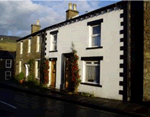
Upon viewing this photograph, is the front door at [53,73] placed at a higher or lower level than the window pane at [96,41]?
lower

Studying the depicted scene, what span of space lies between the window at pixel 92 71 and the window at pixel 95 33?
51.2 inches

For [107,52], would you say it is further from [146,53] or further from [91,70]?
[146,53]

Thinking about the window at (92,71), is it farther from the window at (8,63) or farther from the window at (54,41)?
the window at (8,63)

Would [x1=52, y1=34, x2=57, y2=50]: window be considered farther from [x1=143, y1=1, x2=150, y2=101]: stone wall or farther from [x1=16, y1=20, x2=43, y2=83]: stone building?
[x1=143, y1=1, x2=150, y2=101]: stone wall

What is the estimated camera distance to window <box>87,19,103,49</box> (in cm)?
1277

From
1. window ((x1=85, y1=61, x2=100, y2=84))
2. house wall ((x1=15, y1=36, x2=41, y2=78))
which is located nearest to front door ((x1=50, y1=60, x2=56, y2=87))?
house wall ((x1=15, y1=36, x2=41, y2=78))

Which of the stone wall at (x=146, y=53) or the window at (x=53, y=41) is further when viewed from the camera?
the window at (x=53, y=41)

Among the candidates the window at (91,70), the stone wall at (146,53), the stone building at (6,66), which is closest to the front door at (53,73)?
the window at (91,70)

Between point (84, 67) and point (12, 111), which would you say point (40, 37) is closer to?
point (84, 67)

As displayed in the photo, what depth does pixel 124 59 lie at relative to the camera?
10.7 m

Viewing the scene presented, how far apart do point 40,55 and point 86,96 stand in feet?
28.9

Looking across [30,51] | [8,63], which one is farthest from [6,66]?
[30,51]

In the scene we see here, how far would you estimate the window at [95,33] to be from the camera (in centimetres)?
1277

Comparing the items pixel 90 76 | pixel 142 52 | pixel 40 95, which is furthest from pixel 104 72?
pixel 40 95
